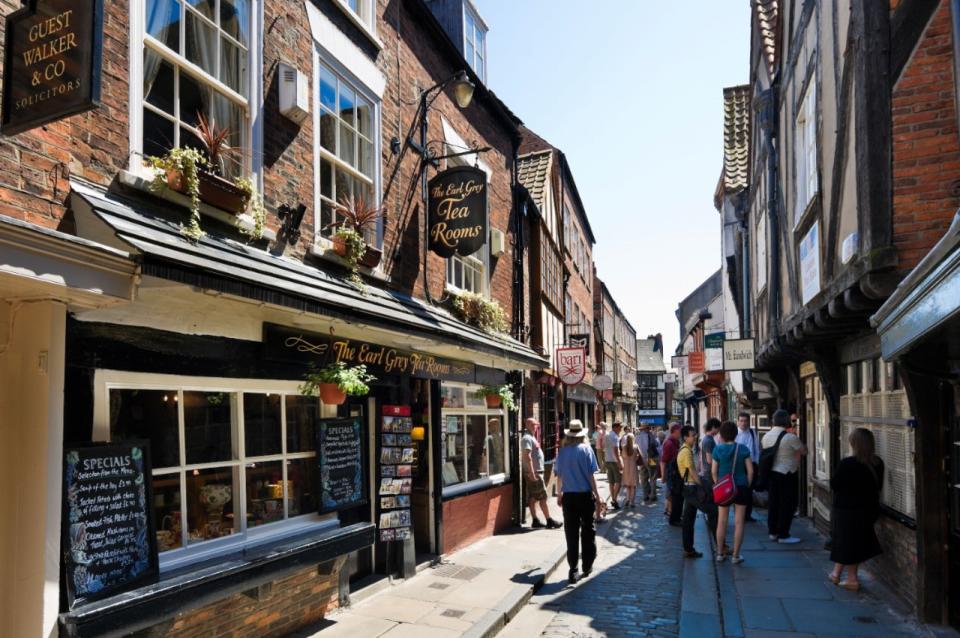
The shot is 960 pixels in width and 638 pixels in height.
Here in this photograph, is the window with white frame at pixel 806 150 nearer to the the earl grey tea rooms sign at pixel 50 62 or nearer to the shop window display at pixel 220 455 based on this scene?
the shop window display at pixel 220 455

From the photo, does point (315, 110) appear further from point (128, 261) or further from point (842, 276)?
point (842, 276)

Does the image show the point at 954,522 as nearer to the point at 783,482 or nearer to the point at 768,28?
the point at 783,482

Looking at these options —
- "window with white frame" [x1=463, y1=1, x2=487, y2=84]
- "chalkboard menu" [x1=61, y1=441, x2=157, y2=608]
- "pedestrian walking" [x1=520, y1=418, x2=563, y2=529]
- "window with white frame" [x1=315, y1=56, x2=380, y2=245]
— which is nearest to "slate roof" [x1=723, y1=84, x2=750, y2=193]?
"window with white frame" [x1=463, y1=1, x2=487, y2=84]

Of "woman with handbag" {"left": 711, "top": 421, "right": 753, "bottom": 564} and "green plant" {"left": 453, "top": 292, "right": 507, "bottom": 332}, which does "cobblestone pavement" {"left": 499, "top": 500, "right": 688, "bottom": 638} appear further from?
"green plant" {"left": 453, "top": 292, "right": 507, "bottom": 332}

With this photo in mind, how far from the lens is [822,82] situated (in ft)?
25.6

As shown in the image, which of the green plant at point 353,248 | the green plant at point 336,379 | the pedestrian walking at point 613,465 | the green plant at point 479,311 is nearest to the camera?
the green plant at point 336,379

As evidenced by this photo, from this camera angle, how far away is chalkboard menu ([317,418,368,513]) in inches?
251

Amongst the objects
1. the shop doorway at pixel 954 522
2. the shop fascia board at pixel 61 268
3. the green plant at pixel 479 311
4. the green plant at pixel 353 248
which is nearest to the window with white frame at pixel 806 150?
the shop doorway at pixel 954 522

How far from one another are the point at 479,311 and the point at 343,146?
3.86 meters

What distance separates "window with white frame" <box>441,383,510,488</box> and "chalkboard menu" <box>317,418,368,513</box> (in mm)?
2642

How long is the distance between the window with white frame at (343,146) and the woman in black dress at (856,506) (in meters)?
5.47

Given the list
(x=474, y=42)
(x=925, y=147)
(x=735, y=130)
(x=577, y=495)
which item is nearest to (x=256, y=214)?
(x=577, y=495)

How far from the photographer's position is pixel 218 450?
17.6 ft

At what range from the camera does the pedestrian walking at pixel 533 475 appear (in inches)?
444
